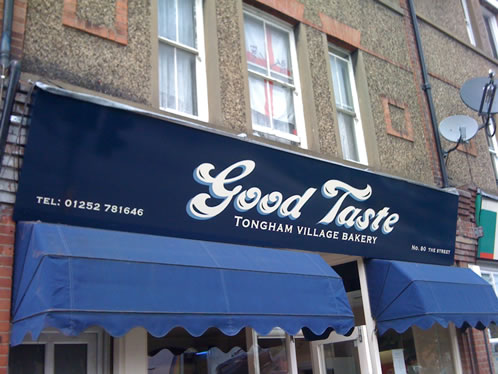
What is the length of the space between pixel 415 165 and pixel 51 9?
534cm

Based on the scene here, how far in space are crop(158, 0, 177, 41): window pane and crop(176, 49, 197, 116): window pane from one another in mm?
217

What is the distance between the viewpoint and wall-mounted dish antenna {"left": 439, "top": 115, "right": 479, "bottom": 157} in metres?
8.11

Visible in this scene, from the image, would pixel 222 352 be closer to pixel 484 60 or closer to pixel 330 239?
pixel 330 239

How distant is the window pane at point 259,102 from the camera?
257 inches

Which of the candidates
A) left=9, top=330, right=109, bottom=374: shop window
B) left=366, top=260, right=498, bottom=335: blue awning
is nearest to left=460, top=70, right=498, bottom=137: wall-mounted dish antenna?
left=366, top=260, right=498, bottom=335: blue awning

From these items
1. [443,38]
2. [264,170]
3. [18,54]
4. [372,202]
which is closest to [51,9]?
[18,54]

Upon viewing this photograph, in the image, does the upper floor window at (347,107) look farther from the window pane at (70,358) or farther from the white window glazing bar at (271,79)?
the window pane at (70,358)

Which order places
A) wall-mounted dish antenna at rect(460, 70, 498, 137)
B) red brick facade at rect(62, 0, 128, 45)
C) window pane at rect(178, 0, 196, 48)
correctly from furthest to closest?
1. wall-mounted dish antenna at rect(460, 70, 498, 137)
2. window pane at rect(178, 0, 196, 48)
3. red brick facade at rect(62, 0, 128, 45)

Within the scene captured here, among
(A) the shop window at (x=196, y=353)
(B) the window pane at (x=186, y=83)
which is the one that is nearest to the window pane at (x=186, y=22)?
(B) the window pane at (x=186, y=83)

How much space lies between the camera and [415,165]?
7941 mm

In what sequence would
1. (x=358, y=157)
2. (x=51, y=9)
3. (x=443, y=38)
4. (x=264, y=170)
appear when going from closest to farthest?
(x=51, y=9), (x=264, y=170), (x=358, y=157), (x=443, y=38)

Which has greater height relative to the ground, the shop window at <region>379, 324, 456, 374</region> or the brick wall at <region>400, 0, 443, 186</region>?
the brick wall at <region>400, 0, 443, 186</region>

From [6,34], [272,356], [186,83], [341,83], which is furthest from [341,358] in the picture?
[6,34]

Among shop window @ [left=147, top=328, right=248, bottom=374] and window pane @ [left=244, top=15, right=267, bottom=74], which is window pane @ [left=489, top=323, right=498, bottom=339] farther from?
window pane @ [left=244, top=15, right=267, bottom=74]
